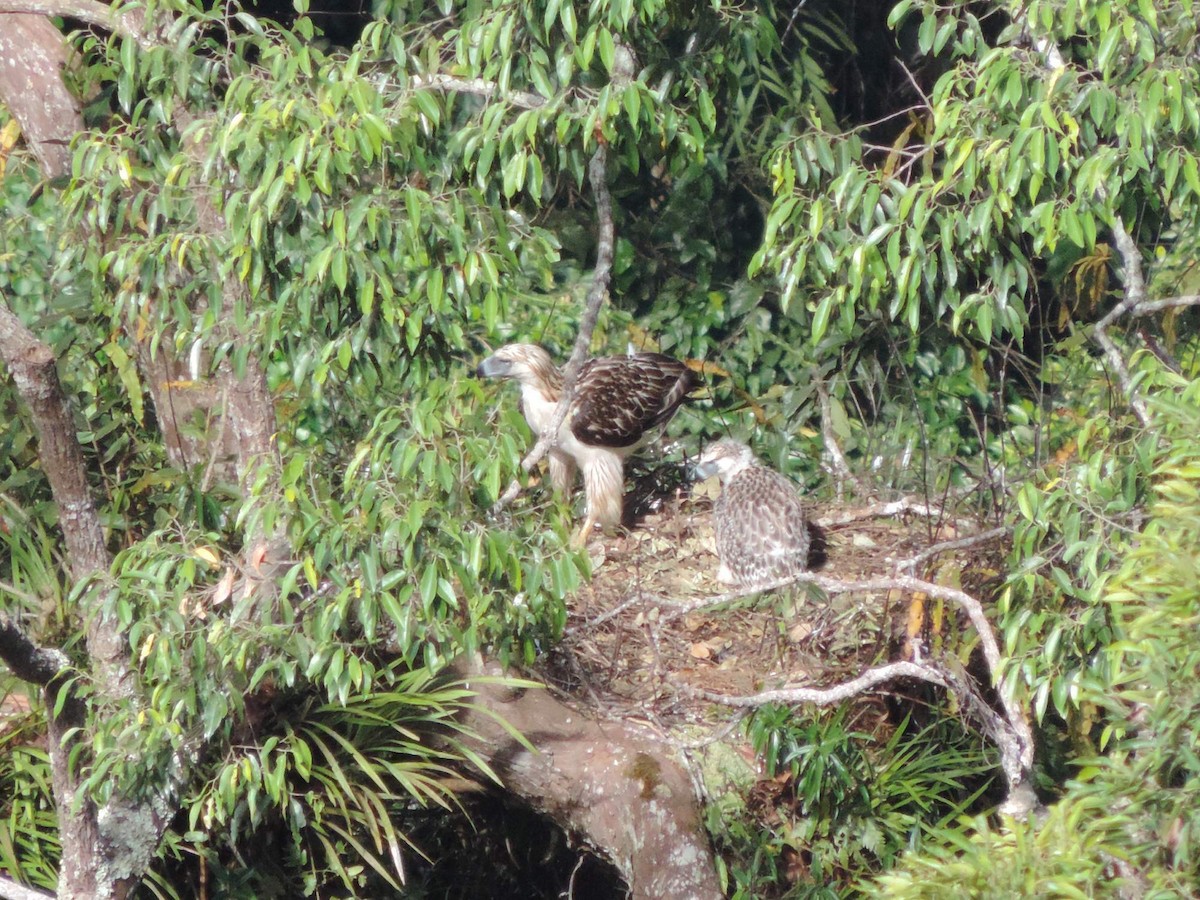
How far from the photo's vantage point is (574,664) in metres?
5.99

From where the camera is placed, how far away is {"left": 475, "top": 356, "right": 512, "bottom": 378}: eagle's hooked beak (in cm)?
702

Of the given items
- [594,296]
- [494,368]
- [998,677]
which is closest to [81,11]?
[594,296]

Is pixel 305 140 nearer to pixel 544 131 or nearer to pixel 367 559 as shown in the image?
pixel 544 131

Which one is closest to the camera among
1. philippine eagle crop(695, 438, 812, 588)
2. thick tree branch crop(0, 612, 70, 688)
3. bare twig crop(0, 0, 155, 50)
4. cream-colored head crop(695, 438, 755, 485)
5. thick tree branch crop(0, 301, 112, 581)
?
thick tree branch crop(0, 301, 112, 581)

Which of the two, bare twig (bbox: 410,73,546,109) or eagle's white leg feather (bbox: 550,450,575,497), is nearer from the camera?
bare twig (bbox: 410,73,546,109)

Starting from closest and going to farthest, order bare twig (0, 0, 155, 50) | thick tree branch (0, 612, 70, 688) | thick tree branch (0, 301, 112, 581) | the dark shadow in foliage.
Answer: thick tree branch (0, 301, 112, 581) → thick tree branch (0, 612, 70, 688) → bare twig (0, 0, 155, 50) → the dark shadow in foliage

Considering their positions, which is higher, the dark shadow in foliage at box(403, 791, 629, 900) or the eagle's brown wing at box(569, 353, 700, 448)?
the eagle's brown wing at box(569, 353, 700, 448)

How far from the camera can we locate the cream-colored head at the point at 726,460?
7.18m

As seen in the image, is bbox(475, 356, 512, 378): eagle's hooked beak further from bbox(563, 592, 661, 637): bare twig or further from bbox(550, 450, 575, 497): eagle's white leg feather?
bbox(563, 592, 661, 637): bare twig

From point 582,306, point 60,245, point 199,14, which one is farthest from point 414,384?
point 582,306

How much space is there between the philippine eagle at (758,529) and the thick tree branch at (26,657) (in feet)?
9.75

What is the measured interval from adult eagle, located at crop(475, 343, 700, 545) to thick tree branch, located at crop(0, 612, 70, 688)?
3009 millimetres

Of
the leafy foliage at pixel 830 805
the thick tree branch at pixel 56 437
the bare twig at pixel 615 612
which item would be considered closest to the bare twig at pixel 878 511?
the leafy foliage at pixel 830 805

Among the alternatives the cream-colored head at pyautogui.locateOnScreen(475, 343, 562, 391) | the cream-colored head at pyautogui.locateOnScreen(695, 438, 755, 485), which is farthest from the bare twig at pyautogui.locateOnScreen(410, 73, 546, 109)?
the cream-colored head at pyautogui.locateOnScreen(695, 438, 755, 485)
